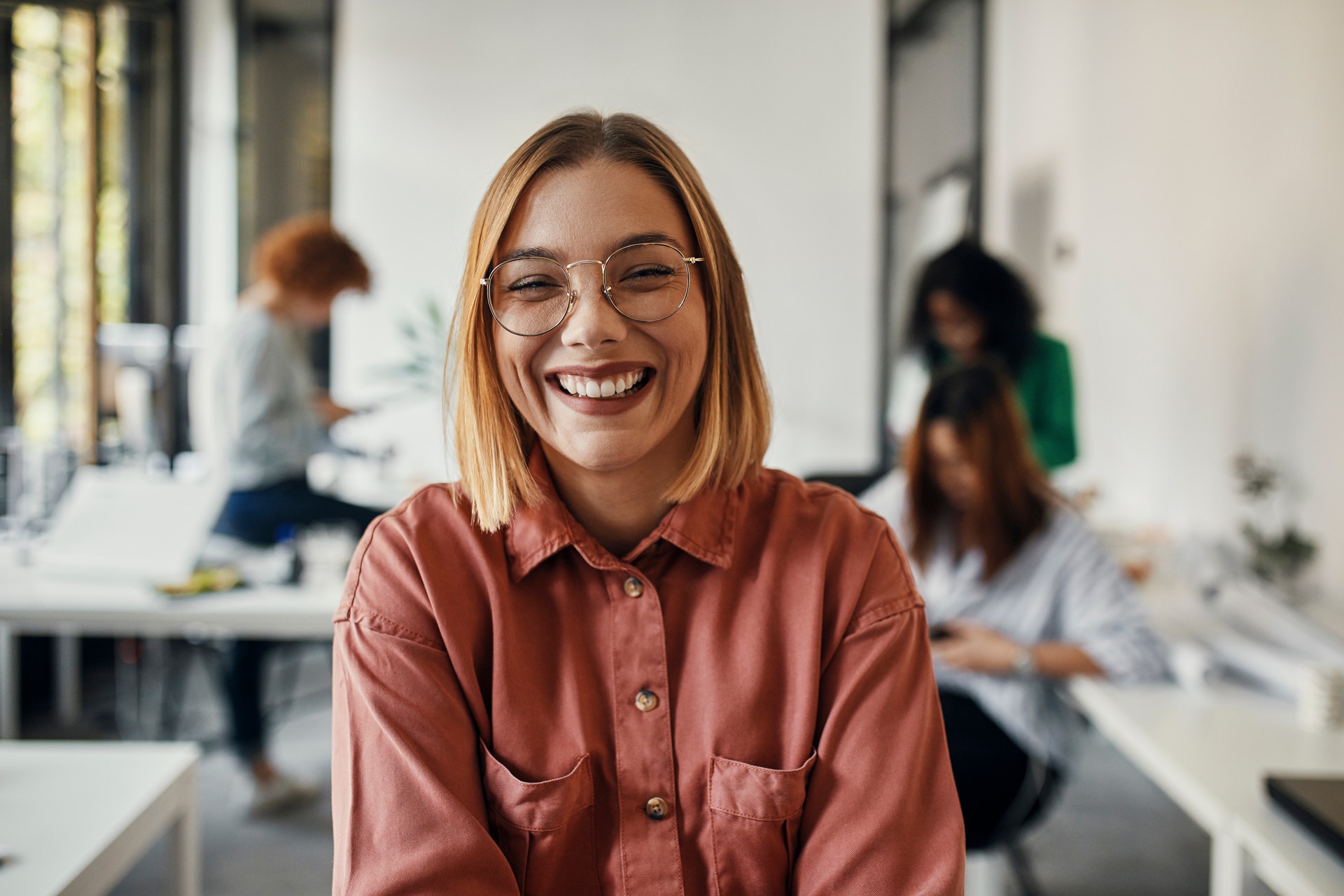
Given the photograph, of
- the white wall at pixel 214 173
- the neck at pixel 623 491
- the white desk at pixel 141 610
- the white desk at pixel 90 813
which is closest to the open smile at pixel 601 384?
the neck at pixel 623 491

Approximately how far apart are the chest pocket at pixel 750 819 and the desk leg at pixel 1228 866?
659mm

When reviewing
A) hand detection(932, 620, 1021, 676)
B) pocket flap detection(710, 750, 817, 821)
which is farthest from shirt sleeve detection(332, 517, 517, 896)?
hand detection(932, 620, 1021, 676)

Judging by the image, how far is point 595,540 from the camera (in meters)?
1.07

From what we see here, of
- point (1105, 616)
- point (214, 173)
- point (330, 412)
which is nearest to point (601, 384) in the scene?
point (1105, 616)

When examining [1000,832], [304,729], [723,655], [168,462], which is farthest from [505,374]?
[168,462]

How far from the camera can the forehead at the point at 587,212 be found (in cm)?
96

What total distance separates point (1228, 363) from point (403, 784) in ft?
8.96

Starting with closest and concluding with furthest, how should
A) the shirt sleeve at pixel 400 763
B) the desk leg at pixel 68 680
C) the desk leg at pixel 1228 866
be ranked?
the shirt sleeve at pixel 400 763 < the desk leg at pixel 1228 866 < the desk leg at pixel 68 680

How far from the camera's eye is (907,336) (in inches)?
119

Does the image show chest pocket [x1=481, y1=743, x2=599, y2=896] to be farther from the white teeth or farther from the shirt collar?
the white teeth

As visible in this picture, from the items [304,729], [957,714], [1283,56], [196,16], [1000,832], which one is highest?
[196,16]

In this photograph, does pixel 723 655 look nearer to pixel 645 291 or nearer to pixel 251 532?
pixel 645 291

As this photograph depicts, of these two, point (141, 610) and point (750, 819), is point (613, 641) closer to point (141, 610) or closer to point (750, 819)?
point (750, 819)

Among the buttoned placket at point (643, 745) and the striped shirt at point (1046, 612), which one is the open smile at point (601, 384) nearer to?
the buttoned placket at point (643, 745)
